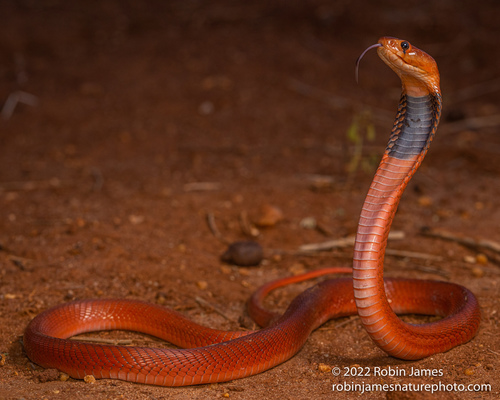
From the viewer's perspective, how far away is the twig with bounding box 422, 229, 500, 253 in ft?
20.3

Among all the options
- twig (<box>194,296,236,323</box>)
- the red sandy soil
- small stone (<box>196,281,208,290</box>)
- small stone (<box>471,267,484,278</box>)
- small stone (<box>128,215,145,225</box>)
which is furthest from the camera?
small stone (<box>128,215,145,225</box>)

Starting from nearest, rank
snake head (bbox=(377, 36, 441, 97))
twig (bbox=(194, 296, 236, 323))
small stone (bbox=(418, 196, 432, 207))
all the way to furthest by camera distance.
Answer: snake head (bbox=(377, 36, 441, 97)) < twig (bbox=(194, 296, 236, 323)) < small stone (bbox=(418, 196, 432, 207))

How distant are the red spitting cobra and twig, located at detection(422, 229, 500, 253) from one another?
1669 millimetres

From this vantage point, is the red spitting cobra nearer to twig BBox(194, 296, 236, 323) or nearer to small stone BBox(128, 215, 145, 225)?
twig BBox(194, 296, 236, 323)

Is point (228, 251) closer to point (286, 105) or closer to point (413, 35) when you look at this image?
point (286, 105)

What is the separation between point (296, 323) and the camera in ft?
14.2

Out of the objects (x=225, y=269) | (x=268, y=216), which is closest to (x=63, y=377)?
(x=225, y=269)

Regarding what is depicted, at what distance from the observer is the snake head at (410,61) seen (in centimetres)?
339

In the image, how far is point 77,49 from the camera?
12.3 meters

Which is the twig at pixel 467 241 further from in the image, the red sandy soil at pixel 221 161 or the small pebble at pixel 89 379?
the small pebble at pixel 89 379

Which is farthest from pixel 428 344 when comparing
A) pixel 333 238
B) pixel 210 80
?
pixel 210 80

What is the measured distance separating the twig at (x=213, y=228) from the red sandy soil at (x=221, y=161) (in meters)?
0.07

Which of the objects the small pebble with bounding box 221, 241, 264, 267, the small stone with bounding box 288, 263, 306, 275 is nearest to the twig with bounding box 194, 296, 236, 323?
the small pebble with bounding box 221, 241, 264, 267

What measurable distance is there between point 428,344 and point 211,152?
5.68 m
